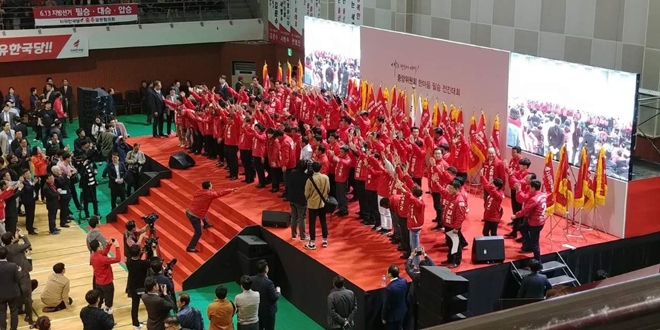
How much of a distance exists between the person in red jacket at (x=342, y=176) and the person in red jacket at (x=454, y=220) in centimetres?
266

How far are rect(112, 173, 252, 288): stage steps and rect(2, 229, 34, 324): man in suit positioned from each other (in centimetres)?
274

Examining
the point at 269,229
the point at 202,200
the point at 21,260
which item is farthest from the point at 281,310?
the point at 21,260

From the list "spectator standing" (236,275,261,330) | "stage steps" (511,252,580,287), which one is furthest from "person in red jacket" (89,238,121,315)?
"stage steps" (511,252,580,287)

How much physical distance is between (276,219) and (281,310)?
1699 millimetres

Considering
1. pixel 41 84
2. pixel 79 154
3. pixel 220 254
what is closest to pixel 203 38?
pixel 41 84

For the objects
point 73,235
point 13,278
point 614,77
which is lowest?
point 73,235

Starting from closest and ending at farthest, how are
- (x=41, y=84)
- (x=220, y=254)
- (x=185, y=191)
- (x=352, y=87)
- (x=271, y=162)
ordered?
(x=220, y=254) → (x=271, y=162) → (x=185, y=191) → (x=352, y=87) → (x=41, y=84)

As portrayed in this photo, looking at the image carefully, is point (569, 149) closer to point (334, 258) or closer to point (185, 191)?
point (334, 258)

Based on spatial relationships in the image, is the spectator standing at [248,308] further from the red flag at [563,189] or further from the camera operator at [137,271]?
the red flag at [563,189]

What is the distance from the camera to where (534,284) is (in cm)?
1088

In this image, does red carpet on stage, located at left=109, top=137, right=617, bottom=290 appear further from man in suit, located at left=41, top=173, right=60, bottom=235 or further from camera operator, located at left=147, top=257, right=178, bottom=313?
camera operator, located at left=147, top=257, right=178, bottom=313

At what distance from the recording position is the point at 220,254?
13.7 m

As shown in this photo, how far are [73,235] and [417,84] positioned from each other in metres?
8.06

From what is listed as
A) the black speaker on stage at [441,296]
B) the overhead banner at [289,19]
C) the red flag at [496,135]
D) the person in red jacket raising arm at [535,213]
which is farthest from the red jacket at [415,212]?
the overhead banner at [289,19]
